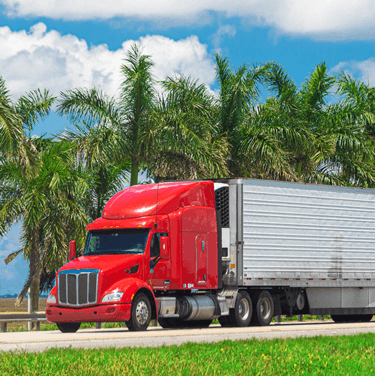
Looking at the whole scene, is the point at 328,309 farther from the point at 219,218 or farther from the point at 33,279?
the point at 33,279

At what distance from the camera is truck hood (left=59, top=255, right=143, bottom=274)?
709 inches

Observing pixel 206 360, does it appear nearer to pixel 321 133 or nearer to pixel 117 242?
pixel 117 242

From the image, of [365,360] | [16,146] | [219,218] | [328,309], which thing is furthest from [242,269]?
[365,360]

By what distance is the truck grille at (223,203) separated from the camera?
2130 cm

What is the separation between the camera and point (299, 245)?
2225cm

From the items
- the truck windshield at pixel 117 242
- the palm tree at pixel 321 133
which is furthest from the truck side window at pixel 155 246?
the palm tree at pixel 321 133

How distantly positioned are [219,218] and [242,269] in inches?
61.5

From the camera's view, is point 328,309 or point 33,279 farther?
point 33,279

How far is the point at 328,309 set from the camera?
76.5 feet

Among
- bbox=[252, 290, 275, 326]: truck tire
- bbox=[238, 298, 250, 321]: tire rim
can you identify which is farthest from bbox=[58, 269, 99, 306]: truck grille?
bbox=[252, 290, 275, 326]: truck tire

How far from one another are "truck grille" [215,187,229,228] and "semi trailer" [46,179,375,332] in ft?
0.09

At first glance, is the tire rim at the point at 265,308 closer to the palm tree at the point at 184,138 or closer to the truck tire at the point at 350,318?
the truck tire at the point at 350,318

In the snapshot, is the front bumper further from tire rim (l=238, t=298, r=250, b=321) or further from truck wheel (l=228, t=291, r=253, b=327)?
tire rim (l=238, t=298, r=250, b=321)

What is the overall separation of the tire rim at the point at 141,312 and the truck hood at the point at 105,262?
38.8 inches
